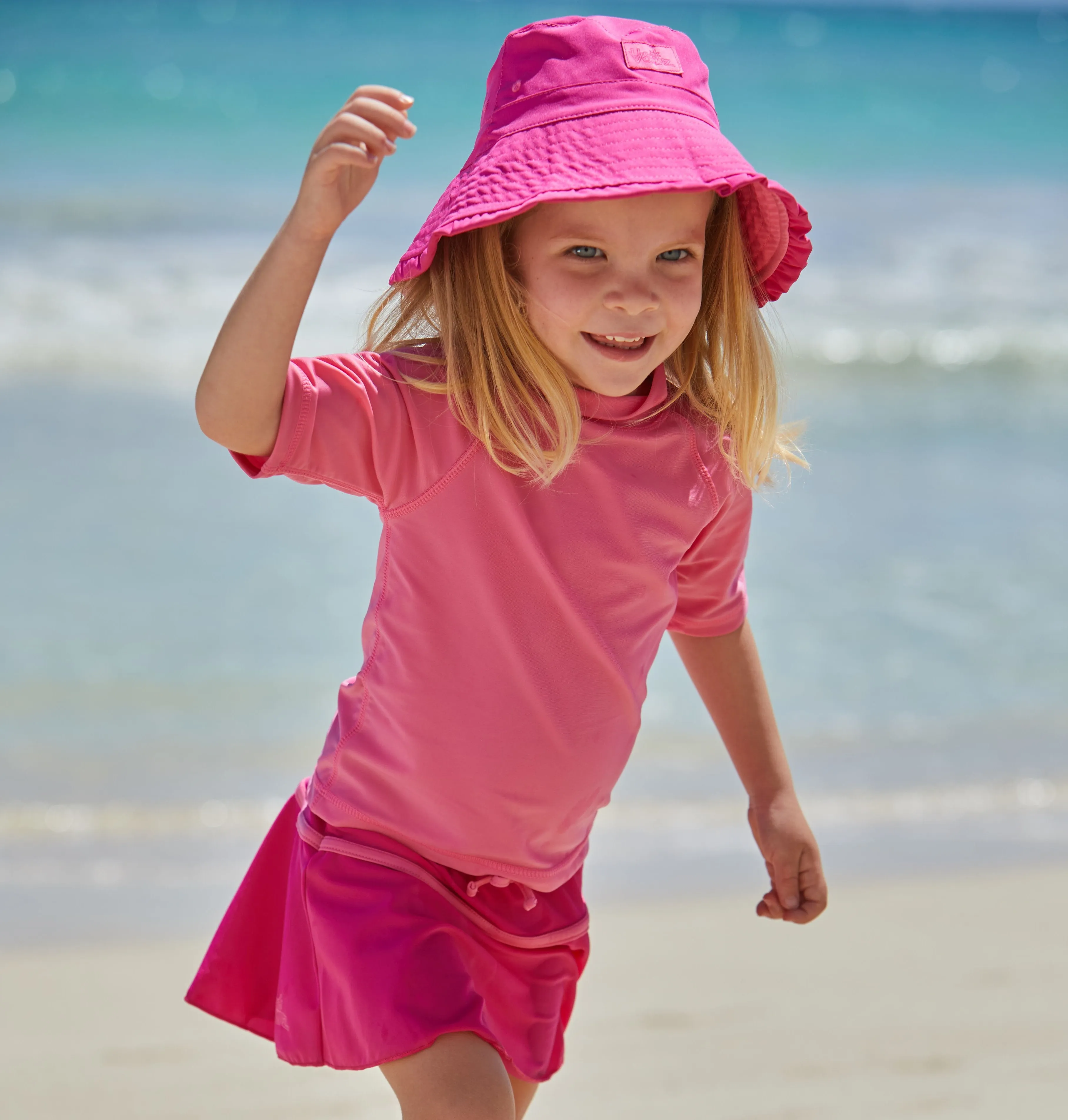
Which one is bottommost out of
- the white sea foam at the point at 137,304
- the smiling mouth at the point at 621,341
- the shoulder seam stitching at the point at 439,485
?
the shoulder seam stitching at the point at 439,485

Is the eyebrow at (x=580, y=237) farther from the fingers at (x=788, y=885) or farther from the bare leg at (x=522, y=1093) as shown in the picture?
the bare leg at (x=522, y=1093)

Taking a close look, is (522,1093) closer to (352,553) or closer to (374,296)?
(352,553)

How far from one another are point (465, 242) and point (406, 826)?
0.69 m

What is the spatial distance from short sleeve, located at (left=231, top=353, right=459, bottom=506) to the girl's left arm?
0.64 meters

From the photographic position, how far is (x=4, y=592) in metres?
4.28

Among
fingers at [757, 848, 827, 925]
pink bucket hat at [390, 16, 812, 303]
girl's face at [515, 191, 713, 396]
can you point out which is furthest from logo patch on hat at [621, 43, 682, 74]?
fingers at [757, 848, 827, 925]

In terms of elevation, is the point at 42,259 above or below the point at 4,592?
above

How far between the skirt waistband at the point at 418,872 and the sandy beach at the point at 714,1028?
2.83 ft

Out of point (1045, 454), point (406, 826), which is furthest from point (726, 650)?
point (1045, 454)

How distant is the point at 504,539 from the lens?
1600 mm

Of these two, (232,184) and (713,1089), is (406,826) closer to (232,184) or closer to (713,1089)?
(713,1089)

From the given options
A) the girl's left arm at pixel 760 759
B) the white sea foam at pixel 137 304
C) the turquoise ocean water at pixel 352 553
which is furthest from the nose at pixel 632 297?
the white sea foam at pixel 137 304

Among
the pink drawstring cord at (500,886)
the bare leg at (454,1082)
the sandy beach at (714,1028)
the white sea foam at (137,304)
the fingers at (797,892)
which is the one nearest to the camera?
the bare leg at (454,1082)

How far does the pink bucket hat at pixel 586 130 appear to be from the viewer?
59.9 inches
